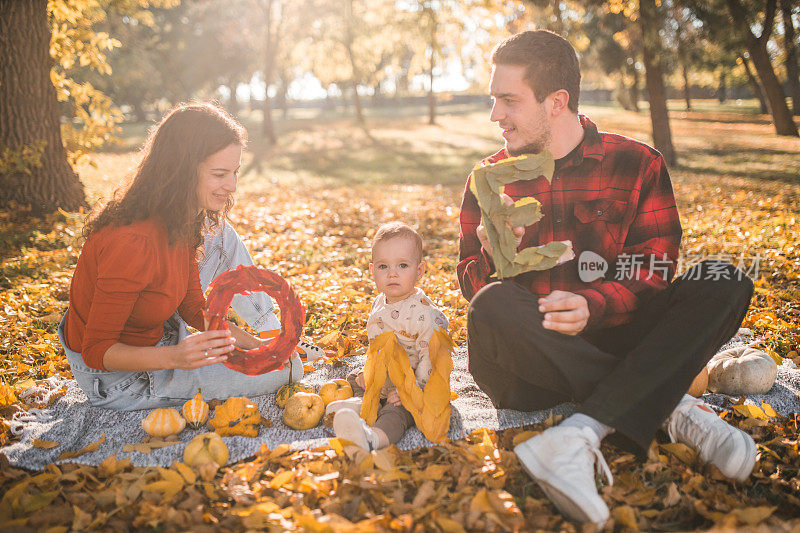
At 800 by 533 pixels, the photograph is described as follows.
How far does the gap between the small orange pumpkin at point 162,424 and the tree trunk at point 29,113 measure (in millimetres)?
6642

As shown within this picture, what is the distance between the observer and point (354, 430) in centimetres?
261

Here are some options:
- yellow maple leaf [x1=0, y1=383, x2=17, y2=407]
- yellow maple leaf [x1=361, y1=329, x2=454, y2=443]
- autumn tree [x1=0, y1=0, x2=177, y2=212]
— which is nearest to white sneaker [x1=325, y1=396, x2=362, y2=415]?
yellow maple leaf [x1=361, y1=329, x2=454, y2=443]

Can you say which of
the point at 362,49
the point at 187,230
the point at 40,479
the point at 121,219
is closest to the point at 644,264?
the point at 187,230

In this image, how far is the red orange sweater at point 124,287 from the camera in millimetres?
2676

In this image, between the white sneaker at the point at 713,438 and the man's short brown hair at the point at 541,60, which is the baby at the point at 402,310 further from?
the white sneaker at the point at 713,438

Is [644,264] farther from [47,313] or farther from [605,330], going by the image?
[47,313]

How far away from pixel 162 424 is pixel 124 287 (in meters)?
0.79

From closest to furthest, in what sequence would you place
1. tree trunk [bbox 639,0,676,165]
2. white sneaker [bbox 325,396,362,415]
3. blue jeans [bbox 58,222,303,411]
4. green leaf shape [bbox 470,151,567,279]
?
green leaf shape [bbox 470,151,567,279]
white sneaker [bbox 325,396,362,415]
blue jeans [bbox 58,222,303,411]
tree trunk [bbox 639,0,676,165]

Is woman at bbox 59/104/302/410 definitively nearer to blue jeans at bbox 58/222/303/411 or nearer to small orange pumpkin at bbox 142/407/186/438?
blue jeans at bbox 58/222/303/411

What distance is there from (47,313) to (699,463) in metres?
5.27

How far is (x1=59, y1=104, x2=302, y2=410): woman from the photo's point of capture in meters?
2.70

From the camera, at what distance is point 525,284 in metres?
2.97

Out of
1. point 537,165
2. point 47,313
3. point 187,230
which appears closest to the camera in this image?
point 537,165

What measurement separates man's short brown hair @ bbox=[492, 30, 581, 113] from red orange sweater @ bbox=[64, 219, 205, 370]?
2129 mm
